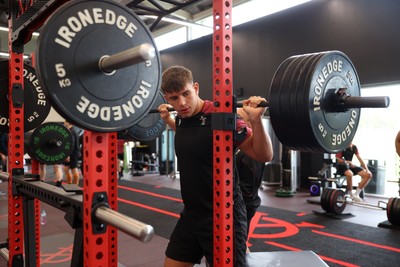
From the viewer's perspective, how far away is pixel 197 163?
163 centimetres

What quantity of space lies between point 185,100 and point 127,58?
26.6 inches

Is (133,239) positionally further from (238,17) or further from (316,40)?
(238,17)

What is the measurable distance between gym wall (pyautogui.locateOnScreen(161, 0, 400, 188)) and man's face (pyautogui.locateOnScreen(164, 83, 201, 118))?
185 inches

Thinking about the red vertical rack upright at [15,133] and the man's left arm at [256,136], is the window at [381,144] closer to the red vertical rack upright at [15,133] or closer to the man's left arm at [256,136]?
the man's left arm at [256,136]

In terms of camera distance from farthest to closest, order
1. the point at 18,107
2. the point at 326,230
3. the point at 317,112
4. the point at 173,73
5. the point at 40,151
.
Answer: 1. the point at 326,230
2. the point at 40,151
3. the point at 18,107
4. the point at 173,73
5. the point at 317,112

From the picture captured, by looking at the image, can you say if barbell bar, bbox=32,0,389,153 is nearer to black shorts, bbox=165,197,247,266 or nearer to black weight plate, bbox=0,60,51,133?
black shorts, bbox=165,197,247,266

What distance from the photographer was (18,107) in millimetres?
2102

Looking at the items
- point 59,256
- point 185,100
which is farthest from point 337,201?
point 185,100

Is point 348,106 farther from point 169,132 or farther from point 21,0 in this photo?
point 169,132

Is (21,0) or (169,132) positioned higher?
(21,0)

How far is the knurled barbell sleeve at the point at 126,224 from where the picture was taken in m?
0.88

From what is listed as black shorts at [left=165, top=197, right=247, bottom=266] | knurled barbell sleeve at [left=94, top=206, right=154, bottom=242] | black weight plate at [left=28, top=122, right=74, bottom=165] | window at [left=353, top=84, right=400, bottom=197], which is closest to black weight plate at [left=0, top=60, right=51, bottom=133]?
black weight plate at [left=28, top=122, right=74, bottom=165]

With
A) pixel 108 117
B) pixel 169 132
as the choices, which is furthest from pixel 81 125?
pixel 169 132

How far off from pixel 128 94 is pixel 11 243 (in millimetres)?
1593
